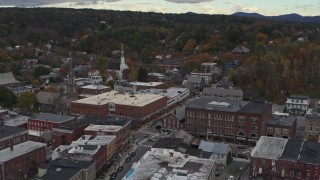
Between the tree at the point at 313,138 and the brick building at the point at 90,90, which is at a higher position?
the brick building at the point at 90,90

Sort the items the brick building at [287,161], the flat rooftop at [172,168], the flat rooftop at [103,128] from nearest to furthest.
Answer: the flat rooftop at [172,168] → the brick building at [287,161] → the flat rooftop at [103,128]

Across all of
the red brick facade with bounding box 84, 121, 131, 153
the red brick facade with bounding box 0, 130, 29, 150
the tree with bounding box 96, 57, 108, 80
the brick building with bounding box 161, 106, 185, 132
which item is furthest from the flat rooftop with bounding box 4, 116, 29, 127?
the tree with bounding box 96, 57, 108, 80

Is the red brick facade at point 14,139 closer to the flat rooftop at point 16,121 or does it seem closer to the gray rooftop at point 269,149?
the flat rooftop at point 16,121

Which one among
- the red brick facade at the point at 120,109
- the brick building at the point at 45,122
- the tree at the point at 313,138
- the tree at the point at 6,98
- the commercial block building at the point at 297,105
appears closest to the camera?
the tree at the point at 313,138

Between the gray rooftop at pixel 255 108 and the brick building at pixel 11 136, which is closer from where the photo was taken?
the brick building at pixel 11 136

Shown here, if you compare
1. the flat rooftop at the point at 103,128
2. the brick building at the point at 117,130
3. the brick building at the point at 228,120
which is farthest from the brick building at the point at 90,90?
the flat rooftop at the point at 103,128

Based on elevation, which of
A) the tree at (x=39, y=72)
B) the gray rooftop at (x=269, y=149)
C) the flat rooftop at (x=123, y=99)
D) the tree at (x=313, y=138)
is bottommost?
the tree at (x=313, y=138)
